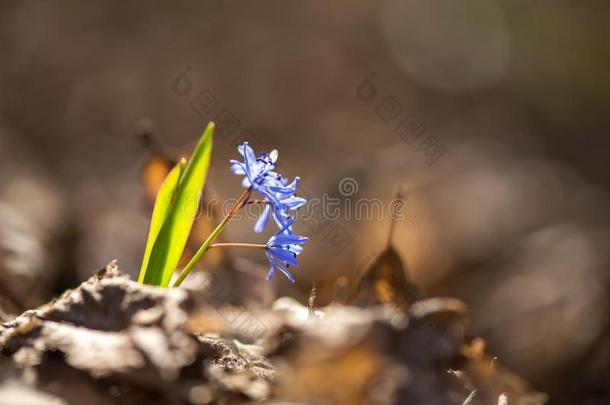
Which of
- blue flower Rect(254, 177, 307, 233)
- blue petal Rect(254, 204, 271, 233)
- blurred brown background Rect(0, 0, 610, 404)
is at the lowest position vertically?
blue petal Rect(254, 204, 271, 233)

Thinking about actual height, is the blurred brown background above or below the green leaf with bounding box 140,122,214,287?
above

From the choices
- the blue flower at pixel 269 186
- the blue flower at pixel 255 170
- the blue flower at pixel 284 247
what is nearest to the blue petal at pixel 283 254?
the blue flower at pixel 284 247

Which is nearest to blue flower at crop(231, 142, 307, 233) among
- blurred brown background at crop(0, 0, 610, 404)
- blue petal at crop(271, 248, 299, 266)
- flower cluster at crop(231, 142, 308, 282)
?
flower cluster at crop(231, 142, 308, 282)

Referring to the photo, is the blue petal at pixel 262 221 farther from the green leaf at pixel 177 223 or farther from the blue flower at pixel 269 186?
the green leaf at pixel 177 223

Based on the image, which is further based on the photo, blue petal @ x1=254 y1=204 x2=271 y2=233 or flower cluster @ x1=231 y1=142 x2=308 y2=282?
flower cluster @ x1=231 y1=142 x2=308 y2=282

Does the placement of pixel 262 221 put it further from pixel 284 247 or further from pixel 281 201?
pixel 284 247

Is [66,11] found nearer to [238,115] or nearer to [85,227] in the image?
[238,115]

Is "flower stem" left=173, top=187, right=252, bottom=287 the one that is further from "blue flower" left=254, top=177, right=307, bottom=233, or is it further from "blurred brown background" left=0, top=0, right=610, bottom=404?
"blurred brown background" left=0, top=0, right=610, bottom=404

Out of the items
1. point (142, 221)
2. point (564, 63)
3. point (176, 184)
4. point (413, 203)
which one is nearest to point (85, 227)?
point (142, 221)

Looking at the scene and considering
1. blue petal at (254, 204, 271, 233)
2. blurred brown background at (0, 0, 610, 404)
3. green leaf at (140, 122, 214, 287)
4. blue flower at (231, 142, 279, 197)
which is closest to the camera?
blue petal at (254, 204, 271, 233)
